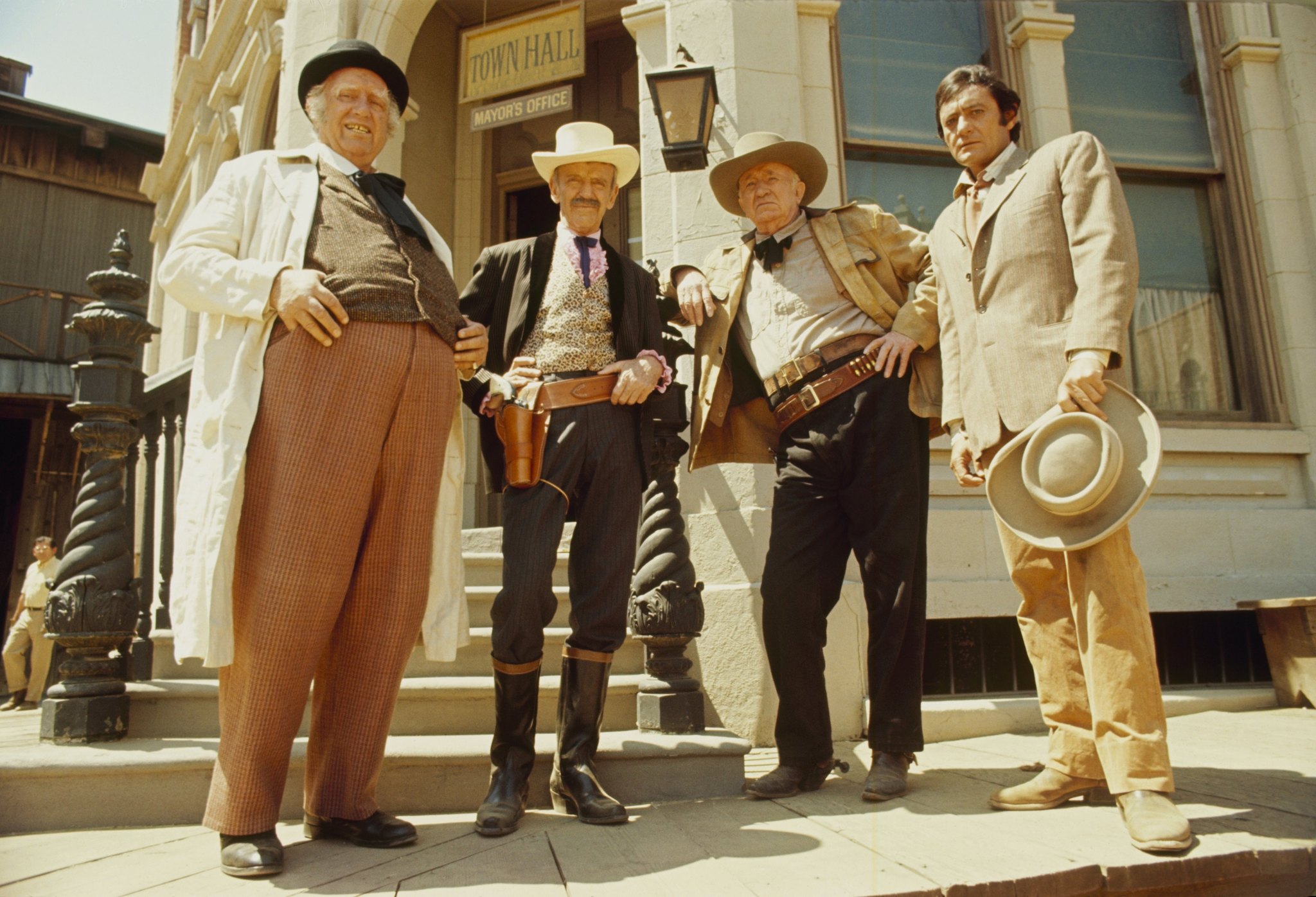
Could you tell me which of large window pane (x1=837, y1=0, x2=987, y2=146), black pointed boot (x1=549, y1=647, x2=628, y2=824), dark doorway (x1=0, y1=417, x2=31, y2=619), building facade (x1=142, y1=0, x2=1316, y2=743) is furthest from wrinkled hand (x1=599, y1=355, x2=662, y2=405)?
dark doorway (x1=0, y1=417, x2=31, y2=619)

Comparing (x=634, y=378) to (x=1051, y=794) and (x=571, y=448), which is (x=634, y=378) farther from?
(x=1051, y=794)

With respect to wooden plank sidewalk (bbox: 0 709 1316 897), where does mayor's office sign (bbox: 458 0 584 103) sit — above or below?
above

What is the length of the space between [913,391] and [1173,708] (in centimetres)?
282

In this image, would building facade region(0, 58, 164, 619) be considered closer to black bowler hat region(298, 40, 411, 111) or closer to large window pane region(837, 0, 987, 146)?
large window pane region(837, 0, 987, 146)

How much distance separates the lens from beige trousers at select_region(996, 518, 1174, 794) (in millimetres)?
2439

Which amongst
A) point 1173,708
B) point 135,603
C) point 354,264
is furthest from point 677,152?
point 1173,708

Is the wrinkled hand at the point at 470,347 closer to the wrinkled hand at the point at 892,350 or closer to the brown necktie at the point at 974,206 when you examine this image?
the wrinkled hand at the point at 892,350

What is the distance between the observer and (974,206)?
301 centimetres

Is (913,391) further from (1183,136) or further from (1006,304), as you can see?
(1183,136)

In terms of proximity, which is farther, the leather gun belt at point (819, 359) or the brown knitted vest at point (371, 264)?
the leather gun belt at point (819, 359)

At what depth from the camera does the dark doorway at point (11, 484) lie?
626 inches

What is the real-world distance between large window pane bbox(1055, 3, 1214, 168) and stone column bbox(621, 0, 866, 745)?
6.93 feet

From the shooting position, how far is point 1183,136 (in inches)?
241

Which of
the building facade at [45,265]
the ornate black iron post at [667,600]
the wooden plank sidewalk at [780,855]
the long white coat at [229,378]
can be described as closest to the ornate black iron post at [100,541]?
the wooden plank sidewalk at [780,855]
